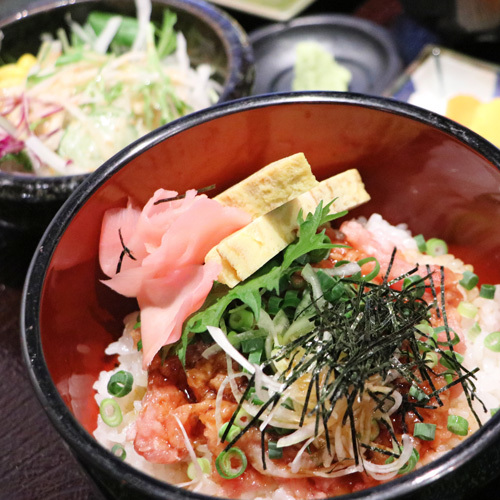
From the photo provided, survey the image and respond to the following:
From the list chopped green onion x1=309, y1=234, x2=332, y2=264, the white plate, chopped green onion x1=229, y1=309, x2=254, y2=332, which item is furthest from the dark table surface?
the white plate

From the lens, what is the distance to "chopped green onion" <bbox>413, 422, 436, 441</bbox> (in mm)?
1076

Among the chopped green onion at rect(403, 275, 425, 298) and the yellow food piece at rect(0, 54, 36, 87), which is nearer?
the chopped green onion at rect(403, 275, 425, 298)

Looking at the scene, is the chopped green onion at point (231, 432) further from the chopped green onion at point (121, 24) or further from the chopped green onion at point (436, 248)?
the chopped green onion at point (121, 24)

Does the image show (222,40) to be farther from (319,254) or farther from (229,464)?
(229,464)

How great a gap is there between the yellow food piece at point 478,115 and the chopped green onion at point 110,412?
1.58 metres

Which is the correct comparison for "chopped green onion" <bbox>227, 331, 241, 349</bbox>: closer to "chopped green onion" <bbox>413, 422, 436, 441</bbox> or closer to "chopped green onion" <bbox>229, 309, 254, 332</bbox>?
"chopped green onion" <bbox>229, 309, 254, 332</bbox>

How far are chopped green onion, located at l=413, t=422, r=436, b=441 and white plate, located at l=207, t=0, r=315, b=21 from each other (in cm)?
264

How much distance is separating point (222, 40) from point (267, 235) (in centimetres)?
135

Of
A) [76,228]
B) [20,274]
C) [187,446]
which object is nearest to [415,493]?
[187,446]

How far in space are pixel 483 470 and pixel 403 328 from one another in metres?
0.32

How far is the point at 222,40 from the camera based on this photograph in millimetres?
2258

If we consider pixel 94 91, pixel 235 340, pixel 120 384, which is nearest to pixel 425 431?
pixel 235 340

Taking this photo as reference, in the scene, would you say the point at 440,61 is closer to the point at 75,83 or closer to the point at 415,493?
the point at 75,83

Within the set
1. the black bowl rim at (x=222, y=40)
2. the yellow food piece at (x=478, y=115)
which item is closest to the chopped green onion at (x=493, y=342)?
the yellow food piece at (x=478, y=115)
